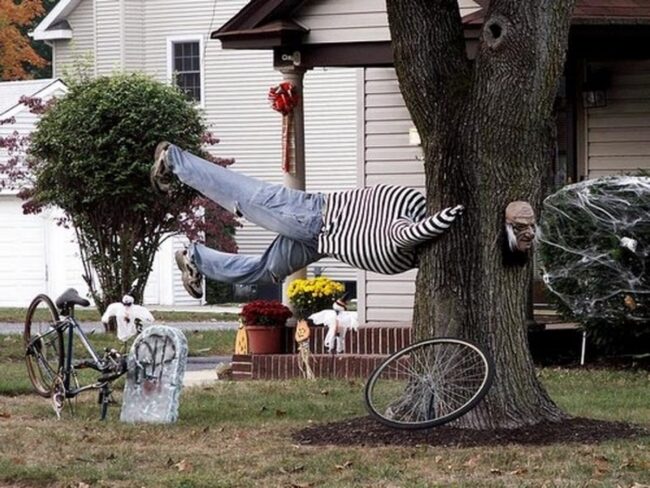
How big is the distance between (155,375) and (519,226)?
2.90 metres

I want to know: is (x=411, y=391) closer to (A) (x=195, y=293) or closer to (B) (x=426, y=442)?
(B) (x=426, y=442)

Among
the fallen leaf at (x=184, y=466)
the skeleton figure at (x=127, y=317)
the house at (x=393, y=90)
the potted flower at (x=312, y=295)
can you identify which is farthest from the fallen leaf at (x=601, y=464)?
the house at (x=393, y=90)

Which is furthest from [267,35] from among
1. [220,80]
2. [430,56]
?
[220,80]

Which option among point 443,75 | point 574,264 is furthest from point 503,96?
point 574,264

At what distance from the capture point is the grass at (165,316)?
25064mm

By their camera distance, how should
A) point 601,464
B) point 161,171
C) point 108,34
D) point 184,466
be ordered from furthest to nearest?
1. point 108,34
2. point 161,171
3. point 184,466
4. point 601,464

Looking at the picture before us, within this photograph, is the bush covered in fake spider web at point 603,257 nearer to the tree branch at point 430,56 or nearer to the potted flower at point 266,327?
the potted flower at point 266,327

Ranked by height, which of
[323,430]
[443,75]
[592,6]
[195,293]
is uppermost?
[592,6]

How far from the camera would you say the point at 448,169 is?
9938 millimetres

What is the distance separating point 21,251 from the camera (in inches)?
1248

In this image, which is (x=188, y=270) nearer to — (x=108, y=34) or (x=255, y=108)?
(x=255, y=108)

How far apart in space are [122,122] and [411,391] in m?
11.4

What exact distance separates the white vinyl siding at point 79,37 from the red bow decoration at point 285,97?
18726 mm

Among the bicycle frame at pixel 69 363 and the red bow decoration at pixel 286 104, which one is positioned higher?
the red bow decoration at pixel 286 104
